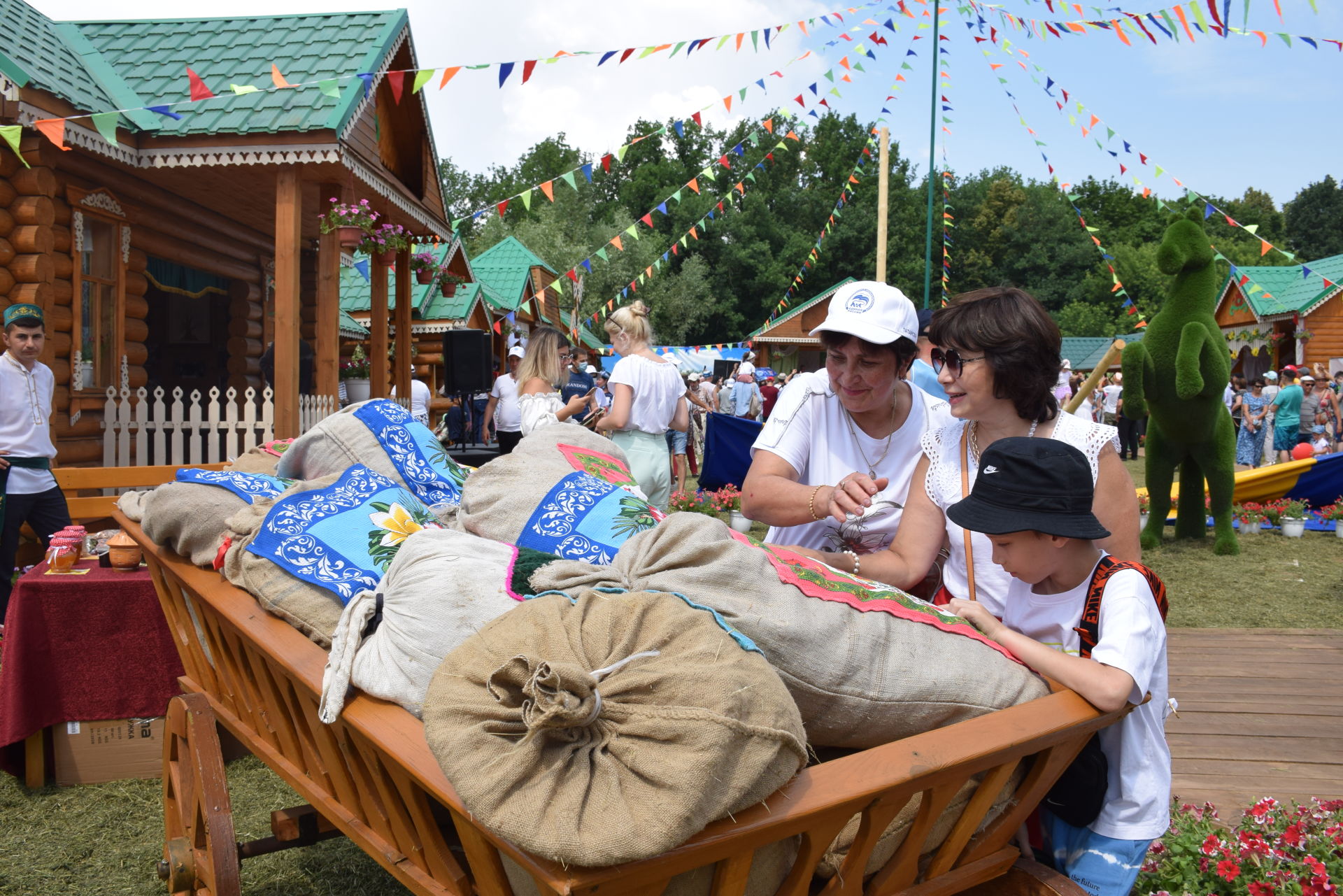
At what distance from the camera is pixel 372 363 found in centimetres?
1092

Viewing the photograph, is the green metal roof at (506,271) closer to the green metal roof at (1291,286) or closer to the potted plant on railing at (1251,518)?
the green metal roof at (1291,286)

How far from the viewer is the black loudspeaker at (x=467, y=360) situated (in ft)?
39.8

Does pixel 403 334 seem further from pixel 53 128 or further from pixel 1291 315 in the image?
pixel 1291 315

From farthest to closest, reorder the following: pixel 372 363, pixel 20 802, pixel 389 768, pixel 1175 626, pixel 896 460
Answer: pixel 372 363 < pixel 1175 626 < pixel 20 802 < pixel 896 460 < pixel 389 768

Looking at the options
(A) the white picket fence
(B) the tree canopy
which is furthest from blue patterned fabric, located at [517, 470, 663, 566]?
(B) the tree canopy

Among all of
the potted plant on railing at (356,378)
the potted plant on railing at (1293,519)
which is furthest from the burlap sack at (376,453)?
the potted plant on railing at (356,378)

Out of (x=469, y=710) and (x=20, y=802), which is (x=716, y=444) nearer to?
(x=20, y=802)

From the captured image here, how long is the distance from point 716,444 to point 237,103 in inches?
240

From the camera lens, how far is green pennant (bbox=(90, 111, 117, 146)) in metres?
6.47

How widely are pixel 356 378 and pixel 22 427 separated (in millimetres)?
8878

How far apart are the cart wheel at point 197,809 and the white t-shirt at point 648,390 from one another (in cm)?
324

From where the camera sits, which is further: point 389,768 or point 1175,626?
point 1175,626

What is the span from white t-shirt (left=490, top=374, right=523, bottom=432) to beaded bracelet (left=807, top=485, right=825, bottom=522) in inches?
308

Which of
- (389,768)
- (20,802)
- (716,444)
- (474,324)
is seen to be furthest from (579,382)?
(474,324)
